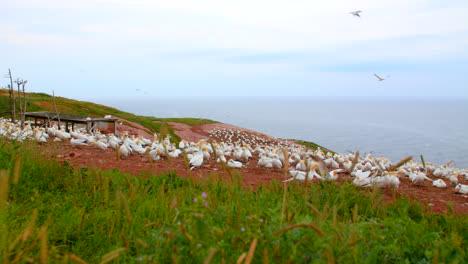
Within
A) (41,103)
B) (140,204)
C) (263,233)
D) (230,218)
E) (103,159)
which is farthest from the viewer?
(41,103)

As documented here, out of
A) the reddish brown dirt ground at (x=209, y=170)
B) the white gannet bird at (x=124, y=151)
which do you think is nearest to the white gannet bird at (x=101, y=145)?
the reddish brown dirt ground at (x=209, y=170)

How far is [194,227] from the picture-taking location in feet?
7.49

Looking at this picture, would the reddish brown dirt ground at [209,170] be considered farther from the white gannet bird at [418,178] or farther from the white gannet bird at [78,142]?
the white gannet bird at [78,142]

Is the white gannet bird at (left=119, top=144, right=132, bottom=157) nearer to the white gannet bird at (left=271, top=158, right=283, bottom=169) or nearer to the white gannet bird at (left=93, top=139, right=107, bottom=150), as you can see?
the white gannet bird at (left=93, top=139, right=107, bottom=150)

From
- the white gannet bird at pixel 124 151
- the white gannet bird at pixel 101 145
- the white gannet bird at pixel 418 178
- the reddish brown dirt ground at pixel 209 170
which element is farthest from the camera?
the white gannet bird at pixel 101 145

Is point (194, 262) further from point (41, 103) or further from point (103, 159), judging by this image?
point (41, 103)

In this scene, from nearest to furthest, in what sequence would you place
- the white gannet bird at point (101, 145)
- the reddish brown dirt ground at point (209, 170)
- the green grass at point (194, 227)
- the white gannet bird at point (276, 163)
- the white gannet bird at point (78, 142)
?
1. the green grass at point (194, 227)
2. the reddish brown dirt ground at point (209, 170)
3. the white gannet bird at point (276, 163)
4. the white gannet bird at point (101, 145)
5. the white gannet bird at point (78, 142)

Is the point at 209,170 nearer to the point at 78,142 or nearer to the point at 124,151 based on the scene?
the point at 124,151

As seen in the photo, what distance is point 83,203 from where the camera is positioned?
4.49 meters

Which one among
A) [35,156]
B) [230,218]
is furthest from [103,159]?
[230,218]

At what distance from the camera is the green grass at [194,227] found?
2166mm

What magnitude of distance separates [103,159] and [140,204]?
4548 millimetres

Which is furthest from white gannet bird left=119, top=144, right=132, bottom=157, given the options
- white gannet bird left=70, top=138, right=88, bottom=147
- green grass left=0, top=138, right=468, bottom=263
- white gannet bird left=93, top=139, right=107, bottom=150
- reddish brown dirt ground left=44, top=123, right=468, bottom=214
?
green grass left=0, top=138, right=468, bottom=263

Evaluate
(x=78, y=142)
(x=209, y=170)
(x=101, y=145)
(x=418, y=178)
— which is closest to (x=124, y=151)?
(x=101, y=145)
